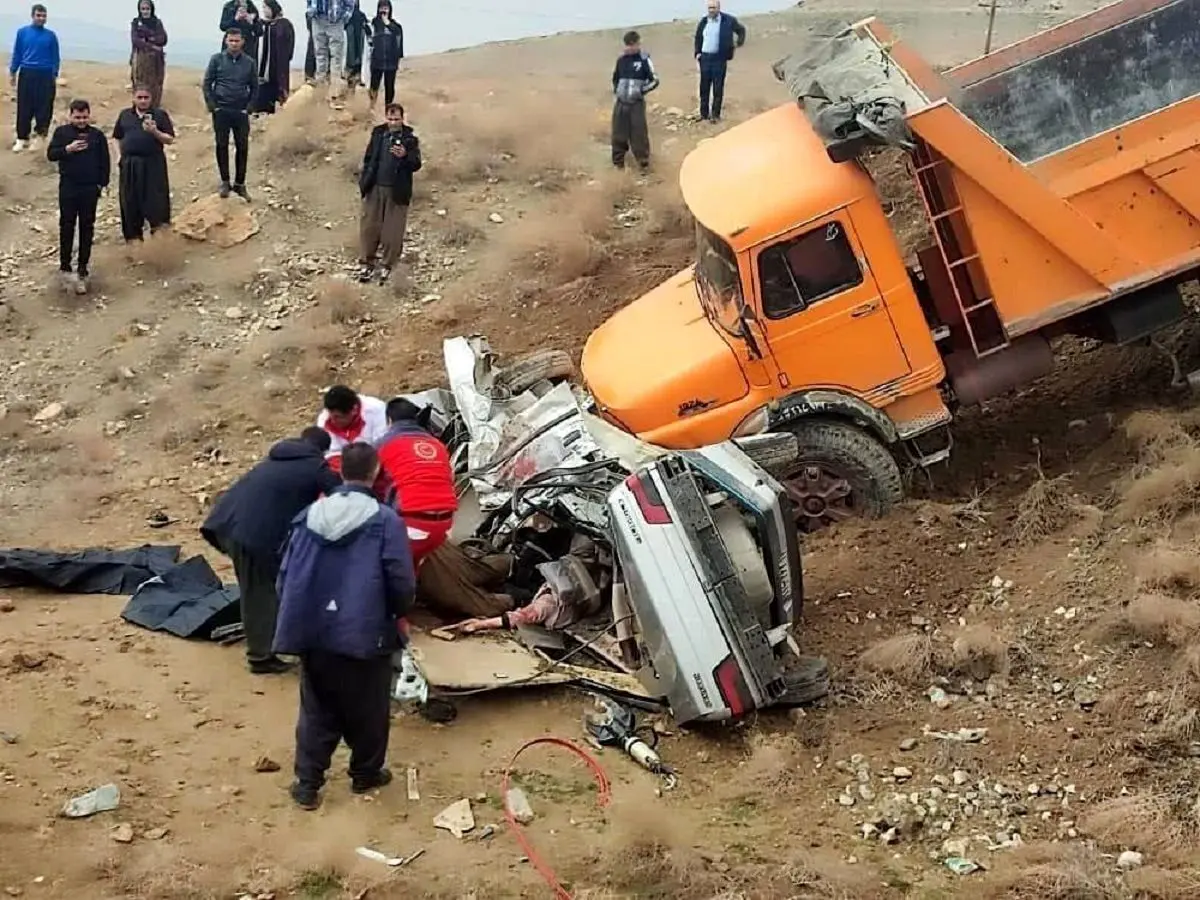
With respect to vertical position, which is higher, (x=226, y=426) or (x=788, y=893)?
(x=226, y=426)

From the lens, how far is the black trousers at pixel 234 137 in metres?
15.2

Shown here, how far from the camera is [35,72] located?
16984 millimetres

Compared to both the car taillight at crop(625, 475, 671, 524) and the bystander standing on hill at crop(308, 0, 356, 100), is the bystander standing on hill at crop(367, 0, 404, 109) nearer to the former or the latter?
the bystander standing on hill at crop(308, 0, 356, 100)

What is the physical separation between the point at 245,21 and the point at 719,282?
35.9 ft

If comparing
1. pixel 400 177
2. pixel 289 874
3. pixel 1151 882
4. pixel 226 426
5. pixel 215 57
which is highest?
pixel 215 57

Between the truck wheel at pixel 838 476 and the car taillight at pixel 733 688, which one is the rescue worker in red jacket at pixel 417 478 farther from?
the truck wheel at pixel 838 476

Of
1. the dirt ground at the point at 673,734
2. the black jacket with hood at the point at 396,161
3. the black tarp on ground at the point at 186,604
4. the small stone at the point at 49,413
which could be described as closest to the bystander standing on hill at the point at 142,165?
the dirt ground at the point at 673,734

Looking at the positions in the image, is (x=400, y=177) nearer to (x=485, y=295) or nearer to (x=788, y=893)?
(x=485, y=295)

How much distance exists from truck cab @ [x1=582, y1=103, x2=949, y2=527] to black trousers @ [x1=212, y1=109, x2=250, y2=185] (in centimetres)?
774

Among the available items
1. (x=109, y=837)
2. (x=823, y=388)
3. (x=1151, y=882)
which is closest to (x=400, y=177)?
(x=823, y=388)

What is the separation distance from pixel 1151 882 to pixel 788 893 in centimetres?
126

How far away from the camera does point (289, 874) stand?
539 centimetres

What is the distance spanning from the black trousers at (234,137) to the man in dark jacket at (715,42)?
19.9 ft

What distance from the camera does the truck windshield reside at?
8711 millimetres
